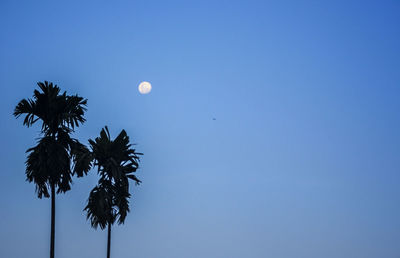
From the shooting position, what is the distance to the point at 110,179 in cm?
4003

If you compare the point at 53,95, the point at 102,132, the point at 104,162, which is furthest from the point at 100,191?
the point at 53,95

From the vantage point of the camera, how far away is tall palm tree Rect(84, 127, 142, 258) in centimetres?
3906

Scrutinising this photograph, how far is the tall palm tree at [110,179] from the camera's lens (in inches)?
1538

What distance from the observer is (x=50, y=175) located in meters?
35.4

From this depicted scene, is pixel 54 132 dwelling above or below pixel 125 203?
above

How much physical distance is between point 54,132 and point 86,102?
3.48 meters

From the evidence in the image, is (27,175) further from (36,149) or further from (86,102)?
(86,102)

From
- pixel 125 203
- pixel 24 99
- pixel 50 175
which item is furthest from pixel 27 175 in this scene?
pixel 125 203

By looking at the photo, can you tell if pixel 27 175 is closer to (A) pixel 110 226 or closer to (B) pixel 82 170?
(B) pixel 82 170

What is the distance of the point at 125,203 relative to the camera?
40.3 m

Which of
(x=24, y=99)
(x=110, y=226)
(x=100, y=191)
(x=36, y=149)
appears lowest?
(x=110, y=226)

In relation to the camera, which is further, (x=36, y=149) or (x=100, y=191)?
(x=100, y=191)

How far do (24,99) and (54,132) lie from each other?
10.3 feet

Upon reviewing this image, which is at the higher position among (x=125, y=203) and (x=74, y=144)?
(x=74, y=144)
